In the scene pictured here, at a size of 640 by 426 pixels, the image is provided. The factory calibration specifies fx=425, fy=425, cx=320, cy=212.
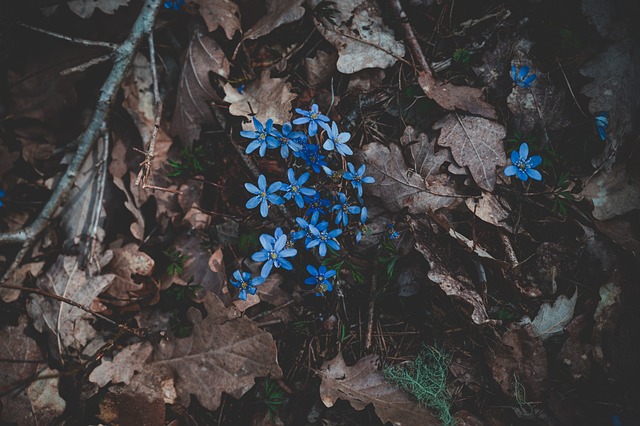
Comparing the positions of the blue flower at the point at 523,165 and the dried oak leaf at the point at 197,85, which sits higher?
the dried oak leaf at the point at 197,85

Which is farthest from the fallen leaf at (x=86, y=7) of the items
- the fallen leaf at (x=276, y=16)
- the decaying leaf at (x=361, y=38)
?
the decaying leaf at (x=361, y=38)

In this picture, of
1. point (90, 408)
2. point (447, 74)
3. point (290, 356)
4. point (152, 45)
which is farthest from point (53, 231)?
point (447, 74)

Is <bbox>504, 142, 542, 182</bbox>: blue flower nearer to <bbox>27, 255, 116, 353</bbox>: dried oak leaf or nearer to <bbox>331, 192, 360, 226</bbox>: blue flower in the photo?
<bbox>331, 192, 360, 226</bbox>: blue flower

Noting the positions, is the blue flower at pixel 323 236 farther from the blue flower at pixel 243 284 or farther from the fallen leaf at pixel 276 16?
the fallen leaf at pixel 276 16

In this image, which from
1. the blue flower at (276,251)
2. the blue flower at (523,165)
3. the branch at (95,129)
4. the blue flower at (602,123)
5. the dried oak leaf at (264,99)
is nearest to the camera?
the blue flower at (276,251)

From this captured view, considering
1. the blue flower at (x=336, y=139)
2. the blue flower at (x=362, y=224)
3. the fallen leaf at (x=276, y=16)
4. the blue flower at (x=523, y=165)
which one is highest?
the fallen leaf at (x=276, y=16)

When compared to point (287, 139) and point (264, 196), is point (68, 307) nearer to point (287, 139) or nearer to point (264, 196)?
point (264, 196)
